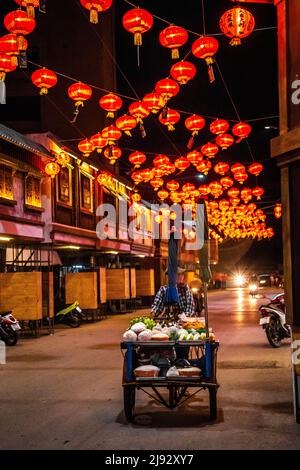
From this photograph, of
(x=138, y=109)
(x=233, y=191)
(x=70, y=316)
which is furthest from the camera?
(x=233, y=191)

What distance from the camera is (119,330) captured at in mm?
21484

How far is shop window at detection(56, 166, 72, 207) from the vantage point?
22.3 meters

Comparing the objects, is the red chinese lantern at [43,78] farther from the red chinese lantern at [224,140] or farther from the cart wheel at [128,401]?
the cart wheel at [128,401]

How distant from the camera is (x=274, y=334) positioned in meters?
15.3

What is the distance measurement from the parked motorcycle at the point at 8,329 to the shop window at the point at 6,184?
3676 millimetres

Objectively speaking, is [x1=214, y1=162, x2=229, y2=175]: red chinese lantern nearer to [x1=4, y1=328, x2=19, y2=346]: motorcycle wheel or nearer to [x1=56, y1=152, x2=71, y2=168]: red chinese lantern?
[x1=56, y1=152, x2=71, y2=168]: red chinese lantern

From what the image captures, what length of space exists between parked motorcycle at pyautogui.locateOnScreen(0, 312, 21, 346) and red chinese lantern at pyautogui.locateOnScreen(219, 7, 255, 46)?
11078 millimetres

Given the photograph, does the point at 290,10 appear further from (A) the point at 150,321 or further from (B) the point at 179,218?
(B) the point at 179,218

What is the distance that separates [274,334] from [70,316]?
1030 cm

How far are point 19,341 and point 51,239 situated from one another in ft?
13.9

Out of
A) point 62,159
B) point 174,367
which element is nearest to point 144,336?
point 174,367

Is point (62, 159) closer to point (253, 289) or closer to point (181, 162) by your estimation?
point (181, 162)

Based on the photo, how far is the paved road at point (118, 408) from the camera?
691 centimetres

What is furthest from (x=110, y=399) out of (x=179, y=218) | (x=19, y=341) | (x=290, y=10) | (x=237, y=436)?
(x=179, y=218)
